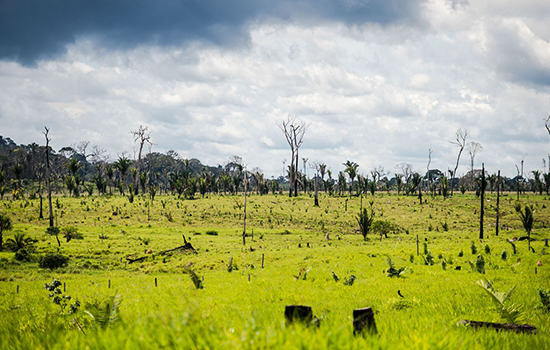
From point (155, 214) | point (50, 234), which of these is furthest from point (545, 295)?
point (155, 214)

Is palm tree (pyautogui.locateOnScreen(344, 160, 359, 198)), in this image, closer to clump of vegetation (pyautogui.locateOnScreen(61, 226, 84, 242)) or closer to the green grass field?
the green grass field

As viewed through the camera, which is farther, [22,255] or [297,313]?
[22,255]

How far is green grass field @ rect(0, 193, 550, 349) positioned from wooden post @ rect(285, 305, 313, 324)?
11 centimetres

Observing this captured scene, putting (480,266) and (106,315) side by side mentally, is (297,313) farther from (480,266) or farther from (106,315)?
(480,266)

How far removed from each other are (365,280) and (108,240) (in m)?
29.9

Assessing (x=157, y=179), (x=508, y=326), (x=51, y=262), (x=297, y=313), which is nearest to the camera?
(x=297, y=313)

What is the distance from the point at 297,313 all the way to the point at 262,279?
50.1 ft

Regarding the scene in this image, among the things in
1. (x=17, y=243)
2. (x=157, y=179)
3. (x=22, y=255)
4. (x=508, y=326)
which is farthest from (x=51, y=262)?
(x=157, y=179)

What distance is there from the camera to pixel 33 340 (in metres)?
2.56

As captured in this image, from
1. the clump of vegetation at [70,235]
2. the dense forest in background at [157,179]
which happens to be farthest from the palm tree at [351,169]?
the clump of vegetation at [70,235]

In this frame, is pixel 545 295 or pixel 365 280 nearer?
pixel 545 295

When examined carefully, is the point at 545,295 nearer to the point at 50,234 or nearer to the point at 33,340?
the point at 33,340

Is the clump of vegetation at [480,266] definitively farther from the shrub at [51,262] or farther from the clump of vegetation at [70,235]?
the clump of vegetation at [70,235]

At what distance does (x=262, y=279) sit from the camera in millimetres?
17531
